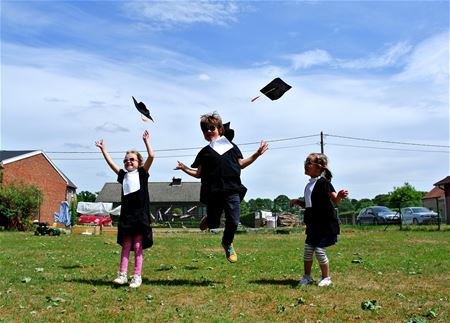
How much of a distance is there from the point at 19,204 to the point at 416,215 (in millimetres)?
31860

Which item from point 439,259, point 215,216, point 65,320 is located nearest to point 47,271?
point 215,216

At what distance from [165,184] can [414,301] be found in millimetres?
80401

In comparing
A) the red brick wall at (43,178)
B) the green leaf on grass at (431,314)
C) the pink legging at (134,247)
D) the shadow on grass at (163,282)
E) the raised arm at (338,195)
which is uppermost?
the red brick wall at (43,178)

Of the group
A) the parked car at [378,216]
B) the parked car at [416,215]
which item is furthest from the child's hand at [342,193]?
the parked car at [416,215]

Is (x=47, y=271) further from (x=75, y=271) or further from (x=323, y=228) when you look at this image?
(x=323, y=228)

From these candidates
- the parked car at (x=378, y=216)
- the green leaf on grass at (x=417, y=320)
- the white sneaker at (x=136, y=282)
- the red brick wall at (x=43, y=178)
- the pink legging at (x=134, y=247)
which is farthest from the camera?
the red brick wall at (x=43, y=178)

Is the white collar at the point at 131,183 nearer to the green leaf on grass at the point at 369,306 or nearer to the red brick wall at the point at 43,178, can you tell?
the green leaf on grass at the point at 369,306

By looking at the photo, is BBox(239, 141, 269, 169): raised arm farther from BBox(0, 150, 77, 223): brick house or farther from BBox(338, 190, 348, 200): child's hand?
BBox(0, 150, 77, 223): brick house

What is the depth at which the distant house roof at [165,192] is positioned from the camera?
8106 centimetres

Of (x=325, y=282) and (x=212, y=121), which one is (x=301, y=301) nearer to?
(x=325, y=282)

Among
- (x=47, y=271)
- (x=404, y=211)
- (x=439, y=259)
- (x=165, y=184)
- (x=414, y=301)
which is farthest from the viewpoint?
(x=165, y=184)

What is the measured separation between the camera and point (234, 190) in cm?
764

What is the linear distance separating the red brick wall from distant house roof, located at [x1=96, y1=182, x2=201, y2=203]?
837 inches

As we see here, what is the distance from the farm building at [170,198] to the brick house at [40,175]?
17597 millimetres
